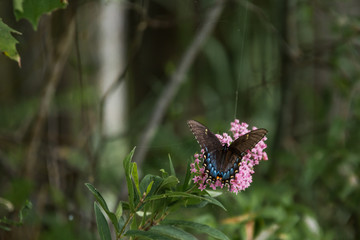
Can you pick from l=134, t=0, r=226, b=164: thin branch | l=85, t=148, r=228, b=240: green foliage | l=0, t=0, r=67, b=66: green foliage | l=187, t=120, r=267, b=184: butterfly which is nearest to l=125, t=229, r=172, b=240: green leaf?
l=85, t=148, r=228, b=240: green foliage

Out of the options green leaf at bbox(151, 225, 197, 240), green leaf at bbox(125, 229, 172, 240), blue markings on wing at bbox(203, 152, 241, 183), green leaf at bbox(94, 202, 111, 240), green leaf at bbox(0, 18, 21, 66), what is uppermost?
green leaf at bbox(0, 18, 21, 66)

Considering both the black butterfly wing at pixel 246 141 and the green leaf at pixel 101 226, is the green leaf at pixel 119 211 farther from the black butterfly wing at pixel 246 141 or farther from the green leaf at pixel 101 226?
the black butterfly wing at pixel 246 141

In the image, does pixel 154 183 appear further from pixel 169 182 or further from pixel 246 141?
pixel 246 141

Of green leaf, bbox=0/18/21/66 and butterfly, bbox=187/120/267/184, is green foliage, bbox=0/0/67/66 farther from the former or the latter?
butterfly, bbox=187/120/267/184

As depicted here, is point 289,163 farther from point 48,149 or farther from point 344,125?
point 48,149

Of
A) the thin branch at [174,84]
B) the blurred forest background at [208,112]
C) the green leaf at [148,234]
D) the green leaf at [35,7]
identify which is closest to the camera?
the green leaf at [148,234]

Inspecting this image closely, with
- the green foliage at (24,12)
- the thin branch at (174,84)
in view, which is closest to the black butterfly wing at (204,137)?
the green foliage at (24,12)

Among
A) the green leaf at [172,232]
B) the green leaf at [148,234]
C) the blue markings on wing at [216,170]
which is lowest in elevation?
the green leaf at [148,234]
